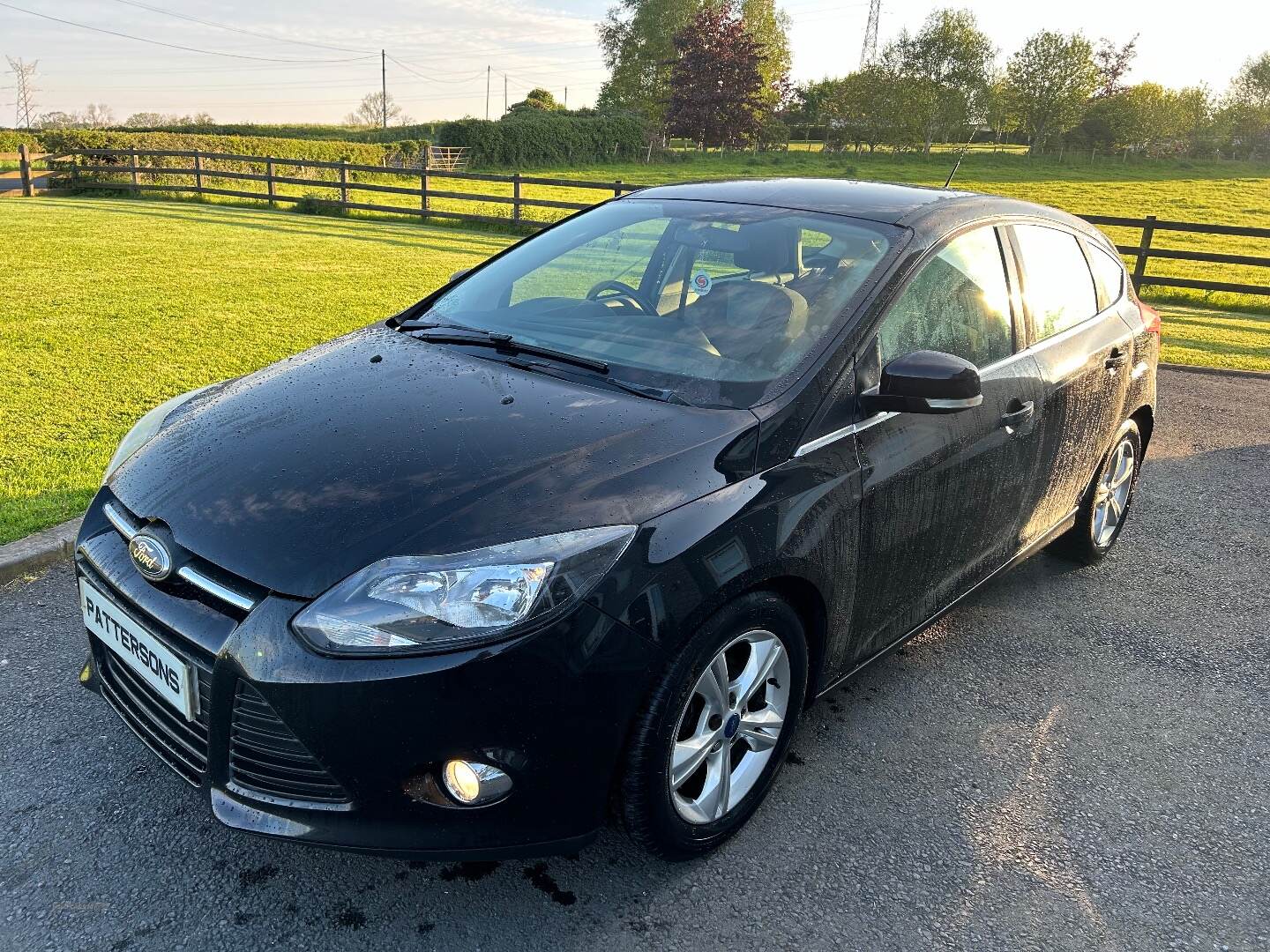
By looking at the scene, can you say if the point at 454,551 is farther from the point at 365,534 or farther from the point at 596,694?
the point at 596,694

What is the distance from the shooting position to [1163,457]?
6383 mm

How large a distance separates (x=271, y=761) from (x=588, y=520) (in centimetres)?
85

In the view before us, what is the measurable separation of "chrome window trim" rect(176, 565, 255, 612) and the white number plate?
6.3 inches

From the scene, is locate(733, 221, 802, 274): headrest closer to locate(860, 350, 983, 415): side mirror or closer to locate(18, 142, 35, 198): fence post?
locate(860, 350, 983, 415): side mirror

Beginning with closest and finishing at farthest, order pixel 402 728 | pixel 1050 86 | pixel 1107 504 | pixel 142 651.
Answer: pixel 402 728 < pixel 142 651 < pixel 1107 504 < pixel 1050 86

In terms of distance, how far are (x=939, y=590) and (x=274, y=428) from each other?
2.14 meters

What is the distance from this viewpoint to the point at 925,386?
8.46 feet

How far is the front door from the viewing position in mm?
2727

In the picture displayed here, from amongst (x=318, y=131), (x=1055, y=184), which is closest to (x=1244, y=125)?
(x=1055, y=184)

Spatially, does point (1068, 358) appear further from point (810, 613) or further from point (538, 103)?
point (538, 103)

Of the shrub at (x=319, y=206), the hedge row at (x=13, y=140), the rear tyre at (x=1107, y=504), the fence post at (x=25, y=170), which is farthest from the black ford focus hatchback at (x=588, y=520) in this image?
the hedge row at (x=13, y=140)

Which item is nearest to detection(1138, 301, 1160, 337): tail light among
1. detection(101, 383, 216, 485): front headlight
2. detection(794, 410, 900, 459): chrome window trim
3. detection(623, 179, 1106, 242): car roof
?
detection(623, 179, 1106, 242): car roof

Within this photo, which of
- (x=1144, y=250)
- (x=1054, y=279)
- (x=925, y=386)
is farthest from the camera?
(x=1144, y=250)

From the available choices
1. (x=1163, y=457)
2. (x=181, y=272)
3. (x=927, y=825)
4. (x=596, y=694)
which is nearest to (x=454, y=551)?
(x=596, y=694)
